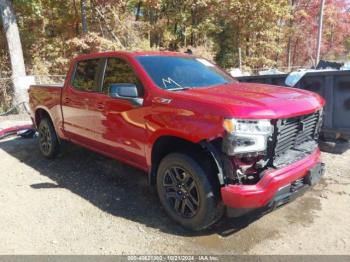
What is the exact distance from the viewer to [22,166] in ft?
19.7

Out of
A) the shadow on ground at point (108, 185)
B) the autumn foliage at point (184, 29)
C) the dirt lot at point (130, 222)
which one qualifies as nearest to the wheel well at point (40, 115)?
the shadow on ground at point (108, 185)

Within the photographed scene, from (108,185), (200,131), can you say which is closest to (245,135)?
(200,131)

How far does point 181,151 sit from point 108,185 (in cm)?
181

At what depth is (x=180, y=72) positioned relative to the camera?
14.1ft

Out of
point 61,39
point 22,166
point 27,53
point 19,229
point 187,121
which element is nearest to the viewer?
point 187,121

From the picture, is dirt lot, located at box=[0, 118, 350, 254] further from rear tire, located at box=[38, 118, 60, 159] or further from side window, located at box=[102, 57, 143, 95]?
side window, located at box=[102, 57, 143, 95]

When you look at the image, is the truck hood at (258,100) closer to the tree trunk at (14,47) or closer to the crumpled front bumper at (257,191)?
the crumpled front bumper at (257,191)

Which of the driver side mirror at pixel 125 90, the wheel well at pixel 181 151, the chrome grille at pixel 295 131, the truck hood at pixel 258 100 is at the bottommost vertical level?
the wheel well at pixel 181 151

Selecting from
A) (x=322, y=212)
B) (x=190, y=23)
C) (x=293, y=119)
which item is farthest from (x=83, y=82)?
(x=190, y=23)

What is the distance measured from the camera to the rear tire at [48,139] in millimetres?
6090

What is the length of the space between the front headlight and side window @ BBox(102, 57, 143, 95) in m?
1.34

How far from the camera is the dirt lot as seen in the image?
346 cm

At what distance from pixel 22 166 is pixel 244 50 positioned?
19108 millimetres

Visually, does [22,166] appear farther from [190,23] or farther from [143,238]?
[190,23]
